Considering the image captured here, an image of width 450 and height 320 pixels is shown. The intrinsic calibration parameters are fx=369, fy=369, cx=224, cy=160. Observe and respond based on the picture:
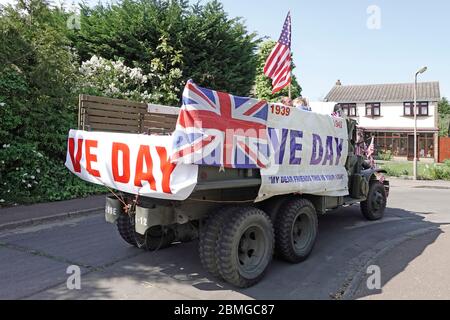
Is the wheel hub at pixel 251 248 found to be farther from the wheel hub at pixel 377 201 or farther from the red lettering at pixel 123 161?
the wheel hub at pixel 377 201

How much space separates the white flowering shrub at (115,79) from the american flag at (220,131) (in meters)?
8.70

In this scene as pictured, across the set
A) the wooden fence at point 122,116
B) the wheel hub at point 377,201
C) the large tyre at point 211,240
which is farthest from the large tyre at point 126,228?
the wheel hub at point 377,201

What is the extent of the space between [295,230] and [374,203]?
10.6 ft

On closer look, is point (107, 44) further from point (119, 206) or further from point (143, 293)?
point (143, 293)

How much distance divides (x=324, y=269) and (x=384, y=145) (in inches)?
→ 1400

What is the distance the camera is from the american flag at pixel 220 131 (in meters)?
3.46

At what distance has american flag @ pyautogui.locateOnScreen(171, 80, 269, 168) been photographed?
136 inches

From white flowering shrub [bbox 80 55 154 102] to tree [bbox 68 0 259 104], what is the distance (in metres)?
0.61

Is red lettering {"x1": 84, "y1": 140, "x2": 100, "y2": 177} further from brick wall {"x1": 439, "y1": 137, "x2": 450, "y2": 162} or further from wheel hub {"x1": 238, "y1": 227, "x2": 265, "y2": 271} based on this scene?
brick wall {"x1": 439, "y1": 137, "x2": 450, "y2": 162}

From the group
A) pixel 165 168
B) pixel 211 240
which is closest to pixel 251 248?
pixel 211 240

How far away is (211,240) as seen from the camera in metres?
4.00

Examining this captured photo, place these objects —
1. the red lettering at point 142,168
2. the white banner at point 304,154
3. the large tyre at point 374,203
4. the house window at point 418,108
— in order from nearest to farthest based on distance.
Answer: the red lettering at point 142,168, the white banner at point 304,154, the large tyre at point 374,203, the house window at point 418,108

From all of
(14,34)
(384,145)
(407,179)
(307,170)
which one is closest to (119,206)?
(307,170)

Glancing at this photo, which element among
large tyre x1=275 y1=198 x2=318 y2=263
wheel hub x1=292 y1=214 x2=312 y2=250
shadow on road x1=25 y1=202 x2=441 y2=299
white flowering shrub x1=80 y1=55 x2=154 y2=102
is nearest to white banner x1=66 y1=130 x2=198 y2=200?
shadow on road x1=25 y1=202 x2=441 y2=299
